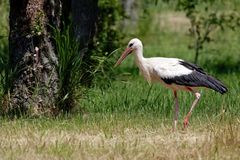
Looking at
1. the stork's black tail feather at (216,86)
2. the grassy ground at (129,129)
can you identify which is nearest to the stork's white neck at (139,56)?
the grassy ground at (129,129)

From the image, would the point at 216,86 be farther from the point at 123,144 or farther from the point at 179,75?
the point at 123,144

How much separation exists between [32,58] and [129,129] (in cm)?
192

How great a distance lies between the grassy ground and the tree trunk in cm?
43

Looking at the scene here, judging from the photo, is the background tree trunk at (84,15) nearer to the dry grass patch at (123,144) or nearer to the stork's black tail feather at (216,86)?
the stork's black tail feather at (216,86)

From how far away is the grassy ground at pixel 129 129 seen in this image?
392 inches

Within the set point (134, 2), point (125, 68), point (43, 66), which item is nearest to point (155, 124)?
point (43, 66)

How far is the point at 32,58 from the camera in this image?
12.5 m

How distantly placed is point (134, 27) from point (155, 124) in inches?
699

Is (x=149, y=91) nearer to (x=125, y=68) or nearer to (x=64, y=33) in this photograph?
(x=64, y=33)

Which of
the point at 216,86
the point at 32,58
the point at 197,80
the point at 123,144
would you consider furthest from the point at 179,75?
the point at 32,58

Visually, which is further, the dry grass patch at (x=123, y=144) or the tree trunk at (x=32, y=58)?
the tree trunk at (x=32, y=58)

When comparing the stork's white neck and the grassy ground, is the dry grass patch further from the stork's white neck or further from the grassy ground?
the stork's white neck

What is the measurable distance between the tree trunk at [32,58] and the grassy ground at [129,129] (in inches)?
17.0

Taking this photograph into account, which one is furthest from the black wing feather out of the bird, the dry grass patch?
the dry grass patch
